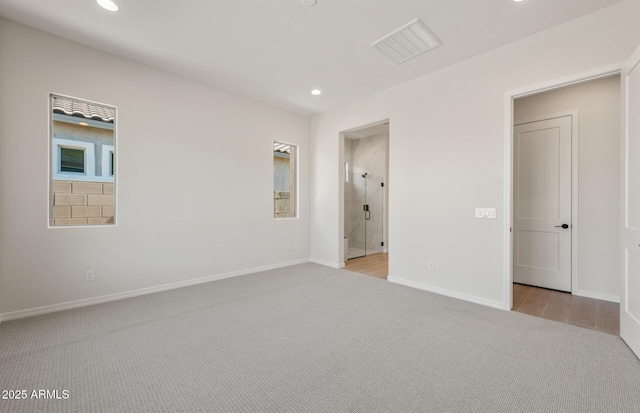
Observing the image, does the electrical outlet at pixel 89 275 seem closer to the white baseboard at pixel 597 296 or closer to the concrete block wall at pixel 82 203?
the concrete block wall at pixel 82 203

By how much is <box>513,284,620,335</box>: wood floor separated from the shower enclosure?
3.38m

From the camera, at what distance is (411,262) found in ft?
12.6

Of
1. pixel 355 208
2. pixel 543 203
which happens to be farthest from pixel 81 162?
pixel 543 203

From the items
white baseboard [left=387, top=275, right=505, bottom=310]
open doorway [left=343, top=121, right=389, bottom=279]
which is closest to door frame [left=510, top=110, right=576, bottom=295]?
white baseboard [left=387, top=275, right=505, bottom=310]

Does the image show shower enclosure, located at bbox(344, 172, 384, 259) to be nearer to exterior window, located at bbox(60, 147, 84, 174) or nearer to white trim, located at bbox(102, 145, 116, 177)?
white trim, located at bbox(102, 145, 116, 177)

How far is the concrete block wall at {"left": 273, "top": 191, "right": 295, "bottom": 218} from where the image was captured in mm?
5035

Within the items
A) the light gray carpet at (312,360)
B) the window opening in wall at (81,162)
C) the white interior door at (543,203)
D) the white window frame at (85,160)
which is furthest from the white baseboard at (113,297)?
the white interior door at (543,203)

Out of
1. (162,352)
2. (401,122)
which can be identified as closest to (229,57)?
(401,122)

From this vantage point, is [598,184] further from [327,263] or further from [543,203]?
[327,263]

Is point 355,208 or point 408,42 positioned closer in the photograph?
point 408,42

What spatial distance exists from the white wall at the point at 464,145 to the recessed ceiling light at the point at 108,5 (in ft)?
11.0

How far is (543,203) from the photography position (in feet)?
12.3

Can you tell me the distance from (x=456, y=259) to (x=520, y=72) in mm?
2225

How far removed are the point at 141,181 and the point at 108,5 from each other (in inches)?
72.8
